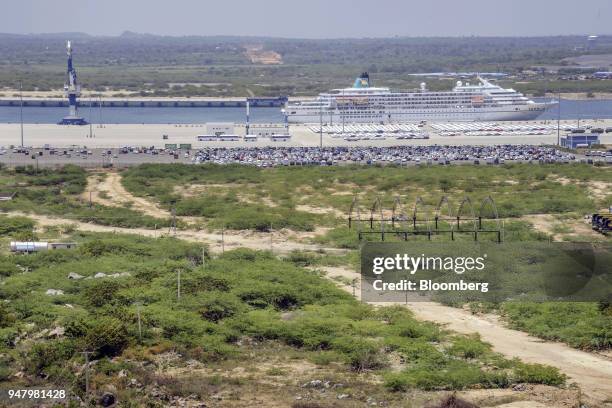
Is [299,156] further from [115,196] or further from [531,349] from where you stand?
[531,349]

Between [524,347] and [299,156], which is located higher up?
[524,347]

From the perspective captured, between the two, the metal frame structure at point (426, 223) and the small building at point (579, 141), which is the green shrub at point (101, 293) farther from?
the small building at point (579, 141)

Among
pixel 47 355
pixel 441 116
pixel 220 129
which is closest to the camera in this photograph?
pixel 47 355

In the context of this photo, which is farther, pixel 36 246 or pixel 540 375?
pixel 36 246

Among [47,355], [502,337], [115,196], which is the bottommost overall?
[115,196]

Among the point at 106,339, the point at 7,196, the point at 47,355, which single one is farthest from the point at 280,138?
the point at 47,355

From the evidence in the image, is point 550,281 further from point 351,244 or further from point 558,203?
point 558,203

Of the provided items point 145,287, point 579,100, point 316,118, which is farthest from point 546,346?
point 579,100
